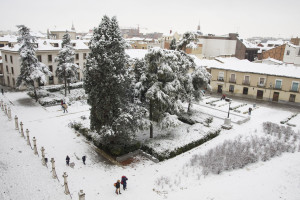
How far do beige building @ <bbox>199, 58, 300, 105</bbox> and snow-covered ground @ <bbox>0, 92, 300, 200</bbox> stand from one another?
20676 mm

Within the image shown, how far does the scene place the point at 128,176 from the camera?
57.0 ft

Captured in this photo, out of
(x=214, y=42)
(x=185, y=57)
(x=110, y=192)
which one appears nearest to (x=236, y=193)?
(x=110, y=192)

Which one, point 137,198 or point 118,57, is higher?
point 118,57

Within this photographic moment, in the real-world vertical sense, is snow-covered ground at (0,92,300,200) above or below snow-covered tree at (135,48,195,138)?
below

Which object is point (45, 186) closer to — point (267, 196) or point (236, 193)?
point (236, 193)

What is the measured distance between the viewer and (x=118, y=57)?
1869 centimetres

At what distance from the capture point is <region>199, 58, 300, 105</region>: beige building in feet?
122

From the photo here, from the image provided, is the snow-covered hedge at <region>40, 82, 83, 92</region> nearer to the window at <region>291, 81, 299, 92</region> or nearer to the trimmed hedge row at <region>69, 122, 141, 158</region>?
the trimmed hedge row at <region>69, 122, 141, 158</region>

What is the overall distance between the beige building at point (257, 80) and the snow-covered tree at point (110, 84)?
27921 mm

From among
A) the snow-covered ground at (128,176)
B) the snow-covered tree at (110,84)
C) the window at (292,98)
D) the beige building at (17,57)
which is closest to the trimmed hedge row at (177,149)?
the snow-covered ground at (128,176)

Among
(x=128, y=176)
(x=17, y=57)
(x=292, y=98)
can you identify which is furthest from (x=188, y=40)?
(x=17, y=57)

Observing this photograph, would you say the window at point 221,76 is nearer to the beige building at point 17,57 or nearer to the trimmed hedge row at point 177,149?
the trimmed hedge row at point 177,149

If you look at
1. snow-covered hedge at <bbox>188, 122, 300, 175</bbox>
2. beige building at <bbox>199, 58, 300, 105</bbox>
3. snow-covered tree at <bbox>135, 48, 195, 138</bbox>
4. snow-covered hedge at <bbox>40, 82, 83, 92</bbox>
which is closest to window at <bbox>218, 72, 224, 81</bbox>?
beige building at <bbox>199, 58, 300, 105</bbox>

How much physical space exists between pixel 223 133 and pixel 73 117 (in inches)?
743
